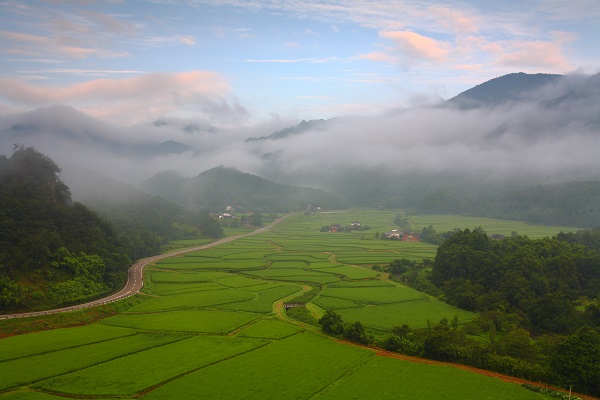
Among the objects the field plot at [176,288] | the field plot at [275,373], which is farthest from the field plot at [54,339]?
the field plot at [176,288]

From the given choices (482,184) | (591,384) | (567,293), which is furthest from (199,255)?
(482,184)

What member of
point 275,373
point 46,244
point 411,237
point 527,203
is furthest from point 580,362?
point 527,203

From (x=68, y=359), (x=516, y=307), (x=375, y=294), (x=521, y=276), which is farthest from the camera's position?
(x=375, y=294)

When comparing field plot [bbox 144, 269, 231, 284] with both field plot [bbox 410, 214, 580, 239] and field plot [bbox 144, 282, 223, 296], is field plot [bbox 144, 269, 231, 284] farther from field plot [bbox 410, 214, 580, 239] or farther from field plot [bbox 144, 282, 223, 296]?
field plot [bbox 410, 214, 580, 239]

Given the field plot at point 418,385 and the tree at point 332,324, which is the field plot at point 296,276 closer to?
the tree at point 332,324

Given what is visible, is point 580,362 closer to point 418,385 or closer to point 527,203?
point 418,385

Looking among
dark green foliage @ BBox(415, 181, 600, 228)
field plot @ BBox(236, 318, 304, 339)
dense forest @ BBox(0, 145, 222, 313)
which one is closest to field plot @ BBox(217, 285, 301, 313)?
field plot @ BBox(236, 318, 304, 339)
